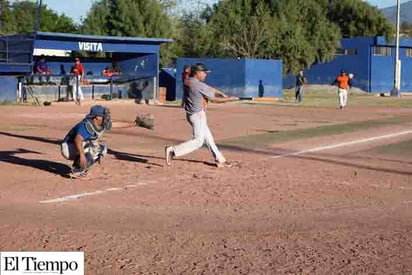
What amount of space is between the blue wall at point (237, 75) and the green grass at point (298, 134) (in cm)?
1618

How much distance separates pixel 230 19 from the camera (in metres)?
50.6

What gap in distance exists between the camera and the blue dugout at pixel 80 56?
32.3m

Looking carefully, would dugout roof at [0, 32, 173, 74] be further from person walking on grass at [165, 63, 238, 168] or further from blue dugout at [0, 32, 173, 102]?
person walking on grass at [165, 63, 238, 168]

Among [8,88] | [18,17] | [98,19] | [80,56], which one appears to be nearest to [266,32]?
[98,19]

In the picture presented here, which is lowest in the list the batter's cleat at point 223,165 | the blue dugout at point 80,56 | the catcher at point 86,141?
the batter's cleat at point 223,165

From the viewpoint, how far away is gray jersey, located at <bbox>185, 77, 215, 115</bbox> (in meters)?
12.1

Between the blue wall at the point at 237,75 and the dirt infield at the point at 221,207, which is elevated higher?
the blue wall at the point at 237,75

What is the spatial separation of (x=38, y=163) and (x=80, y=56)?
28.2 m

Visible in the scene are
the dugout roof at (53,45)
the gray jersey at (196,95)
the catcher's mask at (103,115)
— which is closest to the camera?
the catcher's mask at (103,115)

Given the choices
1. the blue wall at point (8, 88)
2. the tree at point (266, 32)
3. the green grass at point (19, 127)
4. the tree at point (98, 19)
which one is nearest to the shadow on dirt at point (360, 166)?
the green grass at point (19, 127)

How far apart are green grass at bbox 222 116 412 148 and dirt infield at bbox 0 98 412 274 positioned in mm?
124

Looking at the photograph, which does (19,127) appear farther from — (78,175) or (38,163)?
(78,175)

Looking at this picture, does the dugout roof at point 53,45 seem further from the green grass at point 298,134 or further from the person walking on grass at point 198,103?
the person walking on grass at point 198,103

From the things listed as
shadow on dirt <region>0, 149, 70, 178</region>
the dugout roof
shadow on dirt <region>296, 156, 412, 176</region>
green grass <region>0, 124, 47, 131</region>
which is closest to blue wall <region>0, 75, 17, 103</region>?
the dugout roof
